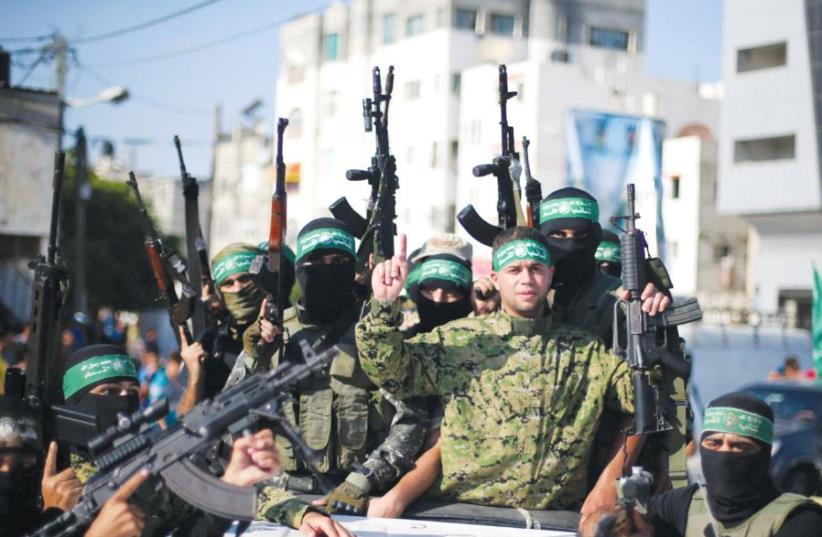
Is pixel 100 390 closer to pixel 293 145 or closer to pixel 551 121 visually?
pixel 551 121

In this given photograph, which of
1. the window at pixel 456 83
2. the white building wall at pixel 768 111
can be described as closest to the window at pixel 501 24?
the window at pixel 456 83

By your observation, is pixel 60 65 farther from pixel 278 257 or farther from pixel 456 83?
pixel 456 83

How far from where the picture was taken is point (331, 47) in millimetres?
61062

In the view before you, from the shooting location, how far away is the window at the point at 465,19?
53469 mm

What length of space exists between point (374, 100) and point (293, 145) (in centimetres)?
5604

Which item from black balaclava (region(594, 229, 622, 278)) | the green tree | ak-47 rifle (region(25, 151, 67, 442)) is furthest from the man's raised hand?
the green tree

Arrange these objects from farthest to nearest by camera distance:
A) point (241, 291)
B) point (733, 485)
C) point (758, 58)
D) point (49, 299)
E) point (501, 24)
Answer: point (501, 24) → point (758, 58) → point (241, 291) → point (49, 299) → point (733, 485)

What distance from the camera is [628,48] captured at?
59.5 m

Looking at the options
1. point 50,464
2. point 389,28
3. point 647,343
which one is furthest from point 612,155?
point 389,28

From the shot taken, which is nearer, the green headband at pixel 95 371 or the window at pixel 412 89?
the green headband at pixel 95 371

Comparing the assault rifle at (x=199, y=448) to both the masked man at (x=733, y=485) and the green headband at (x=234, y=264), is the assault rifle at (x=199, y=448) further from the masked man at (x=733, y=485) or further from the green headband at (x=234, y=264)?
the green headband at (x=234, y=264)

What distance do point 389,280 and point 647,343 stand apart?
1180 mm

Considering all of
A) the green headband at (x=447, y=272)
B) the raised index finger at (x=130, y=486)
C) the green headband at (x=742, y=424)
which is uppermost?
the green headband at (x=447, y=272)

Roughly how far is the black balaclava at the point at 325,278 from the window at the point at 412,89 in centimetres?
4875
